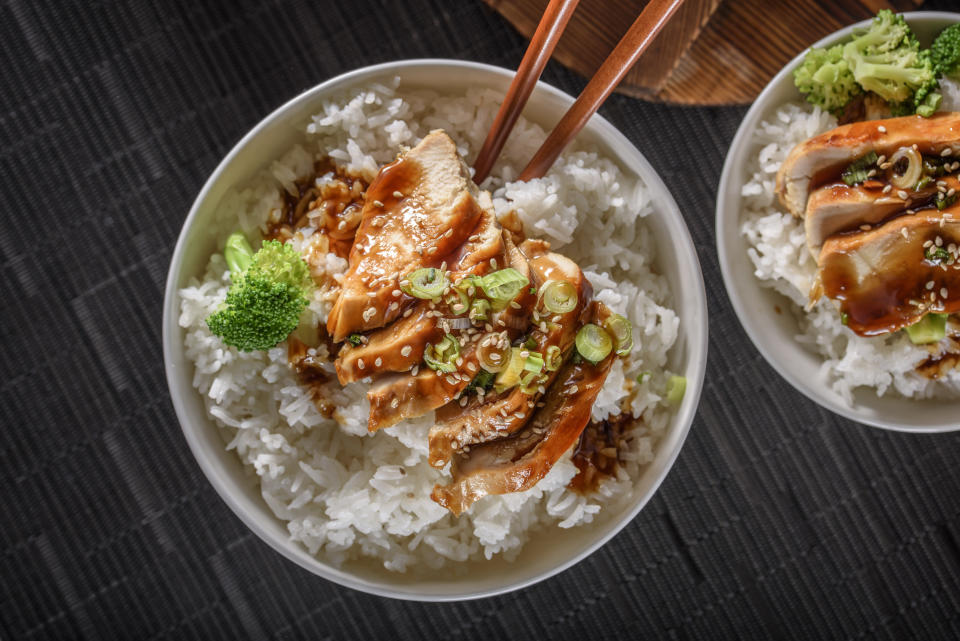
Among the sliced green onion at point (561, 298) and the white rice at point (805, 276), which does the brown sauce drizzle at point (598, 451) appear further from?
the white rice at point (805, 276)

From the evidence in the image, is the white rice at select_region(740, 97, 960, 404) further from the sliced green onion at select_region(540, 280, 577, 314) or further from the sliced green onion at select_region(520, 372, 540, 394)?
the sliced green onion at select_region(520, 372, 540, 394)

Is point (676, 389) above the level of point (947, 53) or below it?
below

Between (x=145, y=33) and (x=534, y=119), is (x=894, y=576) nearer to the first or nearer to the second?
(x=534, y=119)

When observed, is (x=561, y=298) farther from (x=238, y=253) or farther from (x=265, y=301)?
(x=238, y=253)

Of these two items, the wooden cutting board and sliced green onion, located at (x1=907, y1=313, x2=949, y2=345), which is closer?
sliced green onion, located at (x1=907, y1=313, x2=949, y2=345)

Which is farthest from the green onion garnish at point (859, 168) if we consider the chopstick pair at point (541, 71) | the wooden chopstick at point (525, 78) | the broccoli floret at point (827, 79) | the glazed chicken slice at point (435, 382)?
the glazed chicken slice at point (435, 382)

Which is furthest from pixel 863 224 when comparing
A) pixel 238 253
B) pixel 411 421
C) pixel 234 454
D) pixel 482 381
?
pixel 234 454

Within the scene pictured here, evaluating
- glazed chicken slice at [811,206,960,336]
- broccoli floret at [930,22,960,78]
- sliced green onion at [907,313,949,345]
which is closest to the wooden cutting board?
A: broccoli floret at [930,22,960,78]
